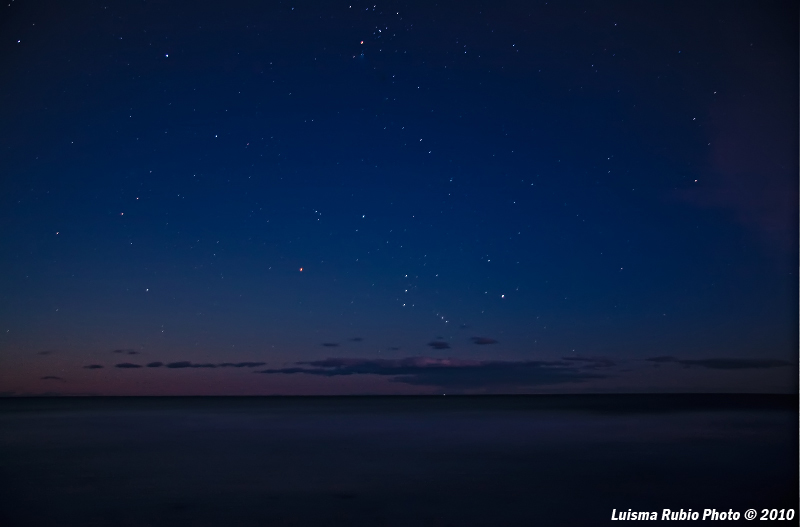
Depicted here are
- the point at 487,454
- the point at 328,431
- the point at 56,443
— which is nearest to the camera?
the point at 487,454

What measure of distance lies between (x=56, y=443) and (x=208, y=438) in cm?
435

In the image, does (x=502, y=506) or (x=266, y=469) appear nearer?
(x=502, y=506)

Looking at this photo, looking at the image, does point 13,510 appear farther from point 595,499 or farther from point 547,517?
point 595,499

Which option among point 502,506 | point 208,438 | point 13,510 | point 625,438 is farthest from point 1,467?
point 625,438

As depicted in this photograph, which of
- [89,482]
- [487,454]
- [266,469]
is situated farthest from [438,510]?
[89,482]

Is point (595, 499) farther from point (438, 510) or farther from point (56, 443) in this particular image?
point (56, 443)

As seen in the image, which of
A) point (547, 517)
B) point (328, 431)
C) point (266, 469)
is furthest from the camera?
point (328, 431)

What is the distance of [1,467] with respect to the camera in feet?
41.7

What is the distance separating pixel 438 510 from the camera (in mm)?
9109

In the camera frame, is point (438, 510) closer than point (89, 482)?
Yes

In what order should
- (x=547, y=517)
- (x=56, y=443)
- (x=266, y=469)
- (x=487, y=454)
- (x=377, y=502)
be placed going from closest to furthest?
(x=547, y=517), (x=377, y=502), (x=266, y=469), (x=487, y=454), (x=56, y=443)

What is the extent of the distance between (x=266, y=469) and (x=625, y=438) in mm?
11559

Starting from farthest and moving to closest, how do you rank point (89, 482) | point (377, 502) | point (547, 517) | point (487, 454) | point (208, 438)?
point (208, 438), point (487, 454), point (89, 482), point (377, 502), point (547, 517)

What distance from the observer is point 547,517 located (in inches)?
350
